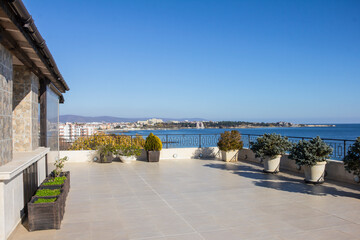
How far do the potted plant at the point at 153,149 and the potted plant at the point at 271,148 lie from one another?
13.4ft

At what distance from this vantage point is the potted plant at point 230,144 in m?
10.8

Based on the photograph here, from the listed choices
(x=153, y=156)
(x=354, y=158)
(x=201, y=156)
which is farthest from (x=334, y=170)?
(x=153, y=156)

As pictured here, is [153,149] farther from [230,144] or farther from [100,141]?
[230,144]

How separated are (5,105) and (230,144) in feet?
27.5

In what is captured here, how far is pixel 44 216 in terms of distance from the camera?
384 cm

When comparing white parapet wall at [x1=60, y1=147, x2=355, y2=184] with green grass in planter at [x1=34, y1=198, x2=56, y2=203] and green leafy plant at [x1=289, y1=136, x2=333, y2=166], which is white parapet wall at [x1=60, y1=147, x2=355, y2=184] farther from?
green grass in planter at [x1=34, y1=198, x2=56, y2=203]

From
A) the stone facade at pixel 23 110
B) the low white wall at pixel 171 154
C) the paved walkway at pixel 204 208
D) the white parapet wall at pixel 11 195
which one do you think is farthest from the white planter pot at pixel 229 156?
the white parapet wall at pixel 11 195

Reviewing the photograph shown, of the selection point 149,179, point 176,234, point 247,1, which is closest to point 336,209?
point 176,234

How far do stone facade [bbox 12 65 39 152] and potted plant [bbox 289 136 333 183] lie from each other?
234 inches

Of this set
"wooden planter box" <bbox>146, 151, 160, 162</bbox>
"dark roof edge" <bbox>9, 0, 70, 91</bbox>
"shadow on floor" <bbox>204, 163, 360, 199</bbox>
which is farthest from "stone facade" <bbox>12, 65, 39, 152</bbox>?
"wooden planter box" <bbox>146, 151, 160, 162</bbox>

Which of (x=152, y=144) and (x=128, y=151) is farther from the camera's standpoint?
(x=152, y=144)

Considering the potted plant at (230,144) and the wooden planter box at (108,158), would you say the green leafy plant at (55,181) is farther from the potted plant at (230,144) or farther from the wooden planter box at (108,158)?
the potted plant at (230,144)

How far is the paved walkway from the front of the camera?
376 centimetres

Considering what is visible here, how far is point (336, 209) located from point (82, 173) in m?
6.88
